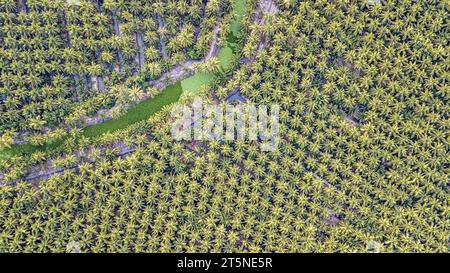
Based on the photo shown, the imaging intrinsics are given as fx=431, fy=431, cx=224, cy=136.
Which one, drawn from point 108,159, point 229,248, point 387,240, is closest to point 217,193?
point 229,248

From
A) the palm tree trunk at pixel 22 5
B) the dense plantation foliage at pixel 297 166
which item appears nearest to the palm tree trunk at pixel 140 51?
the dense plantation foliage at pixel 297 166

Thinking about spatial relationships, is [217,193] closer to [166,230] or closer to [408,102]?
[166,230]

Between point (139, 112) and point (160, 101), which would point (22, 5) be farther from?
point (160, 101)

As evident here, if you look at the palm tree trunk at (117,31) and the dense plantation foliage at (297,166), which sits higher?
the palm tree trunk at (117,31)

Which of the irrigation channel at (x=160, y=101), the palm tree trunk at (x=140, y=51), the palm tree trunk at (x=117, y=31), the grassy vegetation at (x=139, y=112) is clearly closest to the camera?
the irrigation channel at (x=160, y=101)

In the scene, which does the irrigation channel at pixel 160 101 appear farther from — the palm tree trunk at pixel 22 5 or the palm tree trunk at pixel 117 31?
the palm tree trunk at pixel 22 5

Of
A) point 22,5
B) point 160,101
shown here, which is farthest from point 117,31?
point 22,5

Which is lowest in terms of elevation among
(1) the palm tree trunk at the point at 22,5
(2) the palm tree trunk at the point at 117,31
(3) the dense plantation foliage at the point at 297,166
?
(3) the dense plantation foliage at the point at 297,166
